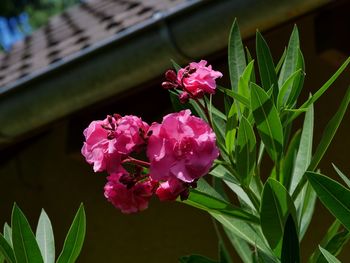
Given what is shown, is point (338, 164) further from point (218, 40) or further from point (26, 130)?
point (26, 130)

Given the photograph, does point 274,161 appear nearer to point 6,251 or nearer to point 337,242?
point 337,242

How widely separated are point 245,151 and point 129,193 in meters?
0.28

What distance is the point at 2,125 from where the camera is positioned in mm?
2701

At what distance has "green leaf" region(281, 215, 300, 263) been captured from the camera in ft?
4.75

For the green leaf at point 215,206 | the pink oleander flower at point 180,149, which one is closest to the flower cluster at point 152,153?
the pink oleander flower at point 180,149

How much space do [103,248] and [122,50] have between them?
1.17 metres

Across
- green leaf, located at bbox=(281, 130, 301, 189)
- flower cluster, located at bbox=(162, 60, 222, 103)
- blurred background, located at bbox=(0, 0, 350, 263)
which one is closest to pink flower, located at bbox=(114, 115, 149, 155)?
flower cluster, located at bbox=(162, 60, 222, 103)

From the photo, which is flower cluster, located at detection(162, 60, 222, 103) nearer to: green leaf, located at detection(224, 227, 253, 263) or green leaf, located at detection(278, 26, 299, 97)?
green leaf, located at detection(278, 26, 299, 97)

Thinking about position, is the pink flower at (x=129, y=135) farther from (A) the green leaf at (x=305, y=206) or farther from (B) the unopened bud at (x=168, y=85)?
(A) the green leaf at (x=305, y=206)

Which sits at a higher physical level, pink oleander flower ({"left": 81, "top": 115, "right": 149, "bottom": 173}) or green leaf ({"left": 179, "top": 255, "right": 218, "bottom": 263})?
pink oleander flower ({"left": 81, "top": 115, "right": 149, "bottom": 173})

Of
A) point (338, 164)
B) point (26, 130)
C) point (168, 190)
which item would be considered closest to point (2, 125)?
point (26, 130)

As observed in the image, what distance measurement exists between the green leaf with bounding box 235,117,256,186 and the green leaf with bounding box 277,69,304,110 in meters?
0.12

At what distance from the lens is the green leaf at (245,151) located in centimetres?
152

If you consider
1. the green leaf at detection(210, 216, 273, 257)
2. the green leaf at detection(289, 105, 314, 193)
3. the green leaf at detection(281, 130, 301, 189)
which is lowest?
the green leaf at detection(210, 216, 273, 257)
